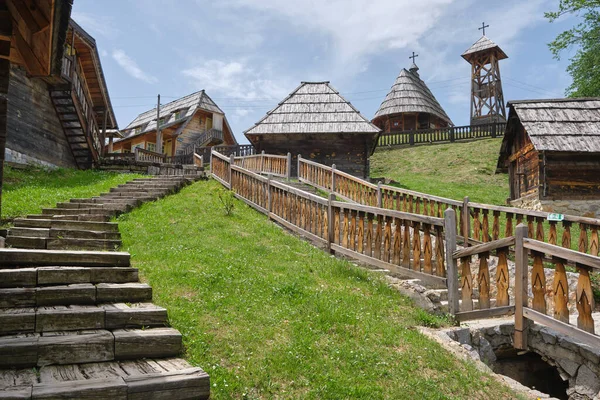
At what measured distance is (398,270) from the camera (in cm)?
682

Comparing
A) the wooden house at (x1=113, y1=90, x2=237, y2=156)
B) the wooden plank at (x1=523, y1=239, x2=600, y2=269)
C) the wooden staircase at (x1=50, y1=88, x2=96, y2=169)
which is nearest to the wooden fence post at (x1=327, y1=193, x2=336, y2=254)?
the wooden plank at (x1=523, y1=239, x2=600, y2=269)

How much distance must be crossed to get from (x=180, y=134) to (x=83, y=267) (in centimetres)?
3254

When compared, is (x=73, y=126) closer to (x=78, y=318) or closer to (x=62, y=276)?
(x=62, y=276)

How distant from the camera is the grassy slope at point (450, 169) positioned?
61.5 feet

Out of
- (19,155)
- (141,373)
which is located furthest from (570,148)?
(19,155)

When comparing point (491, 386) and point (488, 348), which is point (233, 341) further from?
point (488, 348)

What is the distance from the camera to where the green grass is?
31.2ft

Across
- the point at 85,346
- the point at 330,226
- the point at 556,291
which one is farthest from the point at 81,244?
the point at 556,291

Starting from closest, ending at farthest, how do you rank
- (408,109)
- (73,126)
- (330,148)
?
(73,126)
(330,148)
(408,109)

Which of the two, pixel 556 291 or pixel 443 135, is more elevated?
pixel 443 135

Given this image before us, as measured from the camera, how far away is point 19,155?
14969 millimetres

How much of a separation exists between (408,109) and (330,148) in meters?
16.8

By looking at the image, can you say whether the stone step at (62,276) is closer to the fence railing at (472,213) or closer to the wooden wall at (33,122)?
the fence railing at (472,213)

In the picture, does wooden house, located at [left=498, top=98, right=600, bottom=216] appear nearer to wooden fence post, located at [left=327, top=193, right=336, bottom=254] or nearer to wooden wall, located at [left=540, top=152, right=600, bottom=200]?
wooden wall, located at [left=540, top=152, right=600, bottom=200]
